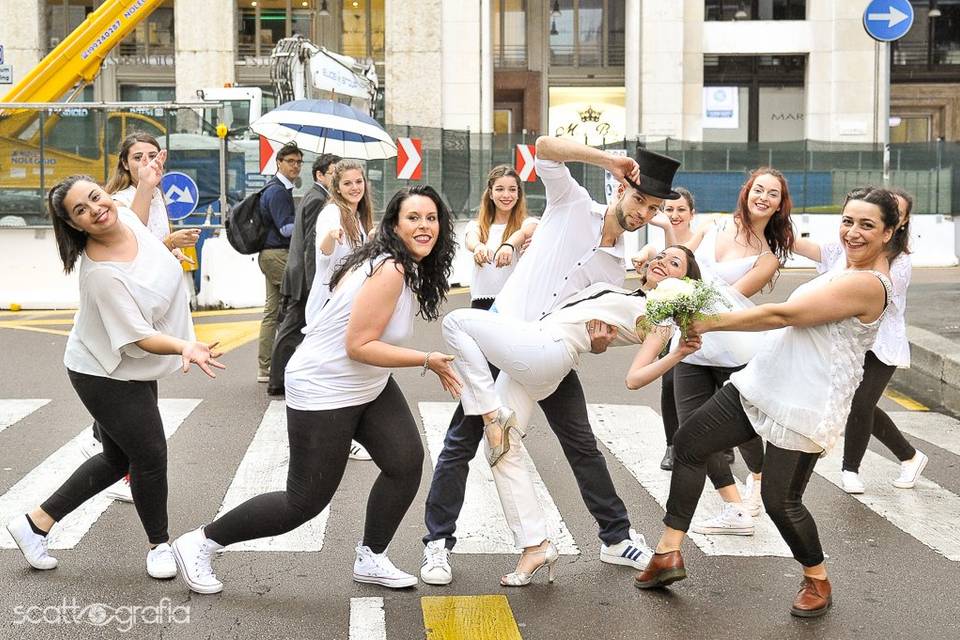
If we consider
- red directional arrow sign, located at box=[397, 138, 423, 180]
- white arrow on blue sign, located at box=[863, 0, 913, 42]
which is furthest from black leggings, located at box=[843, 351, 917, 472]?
red directional arrow sign, located at box=[397, 138, 423, 180]

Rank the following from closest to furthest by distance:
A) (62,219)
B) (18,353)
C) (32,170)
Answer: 1. (62,219)
2. (18,353)
3. (32,170)

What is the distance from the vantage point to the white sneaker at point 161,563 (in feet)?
18.4

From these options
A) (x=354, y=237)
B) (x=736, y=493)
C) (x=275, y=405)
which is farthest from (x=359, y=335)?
(x=275, y=405)

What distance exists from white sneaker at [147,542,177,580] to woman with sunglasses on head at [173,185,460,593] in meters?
0.15

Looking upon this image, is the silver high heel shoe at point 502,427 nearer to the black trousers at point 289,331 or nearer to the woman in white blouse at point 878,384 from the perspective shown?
the woman in white blouse at point 878,384

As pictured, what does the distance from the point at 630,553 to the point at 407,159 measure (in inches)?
635

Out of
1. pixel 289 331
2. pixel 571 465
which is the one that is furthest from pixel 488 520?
pixel 289 331

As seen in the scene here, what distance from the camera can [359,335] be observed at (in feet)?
16.6

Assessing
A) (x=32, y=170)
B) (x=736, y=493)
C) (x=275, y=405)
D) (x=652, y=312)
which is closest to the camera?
(x=652, y=312)

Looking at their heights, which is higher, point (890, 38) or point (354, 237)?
point (890, 38)

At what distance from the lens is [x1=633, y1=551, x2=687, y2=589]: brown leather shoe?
5387 millimetres

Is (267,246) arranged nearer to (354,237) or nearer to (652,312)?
(354,237)

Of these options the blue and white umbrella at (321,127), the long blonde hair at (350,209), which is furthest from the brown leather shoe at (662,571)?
the blue and white umbrella at (321,127)

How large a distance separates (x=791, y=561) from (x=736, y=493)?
527 mm
